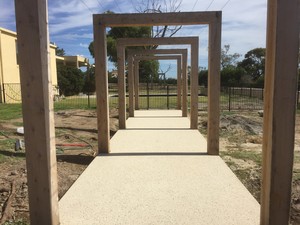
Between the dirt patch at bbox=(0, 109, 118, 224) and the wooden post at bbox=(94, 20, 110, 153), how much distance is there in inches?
18.2

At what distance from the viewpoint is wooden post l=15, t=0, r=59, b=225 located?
8.82 ft

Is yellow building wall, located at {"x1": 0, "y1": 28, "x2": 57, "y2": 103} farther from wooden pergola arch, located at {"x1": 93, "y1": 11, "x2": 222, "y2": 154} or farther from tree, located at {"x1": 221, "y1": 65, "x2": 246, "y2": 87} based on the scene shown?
tree, located at {"x1": 221, "y1": 65, "x2": 246, "y2": 87}

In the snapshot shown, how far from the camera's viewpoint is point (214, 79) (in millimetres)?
6023

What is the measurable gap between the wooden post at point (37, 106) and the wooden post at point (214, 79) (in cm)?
386

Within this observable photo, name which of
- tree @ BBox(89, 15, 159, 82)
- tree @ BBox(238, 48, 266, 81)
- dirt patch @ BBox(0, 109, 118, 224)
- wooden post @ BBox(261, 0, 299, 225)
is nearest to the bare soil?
dirt patch @ BBox(0, 109, 118, 224)

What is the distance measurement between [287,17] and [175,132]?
6.48m

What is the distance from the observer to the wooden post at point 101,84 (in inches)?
234

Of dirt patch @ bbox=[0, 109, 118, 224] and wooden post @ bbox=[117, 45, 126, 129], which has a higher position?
wooden post @ bbox=[117, 45, 126, 129]

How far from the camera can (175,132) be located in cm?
892

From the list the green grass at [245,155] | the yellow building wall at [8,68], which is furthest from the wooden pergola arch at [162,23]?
the yellow building wall at [8,68]

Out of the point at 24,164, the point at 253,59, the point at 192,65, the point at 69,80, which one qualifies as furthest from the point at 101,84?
the point at 253,59

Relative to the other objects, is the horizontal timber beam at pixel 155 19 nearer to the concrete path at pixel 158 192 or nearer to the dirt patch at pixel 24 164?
the concrete path at pixel 158 192

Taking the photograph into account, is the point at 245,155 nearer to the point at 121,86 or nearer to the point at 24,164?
the point at 121,86

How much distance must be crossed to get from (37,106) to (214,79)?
4056mm
